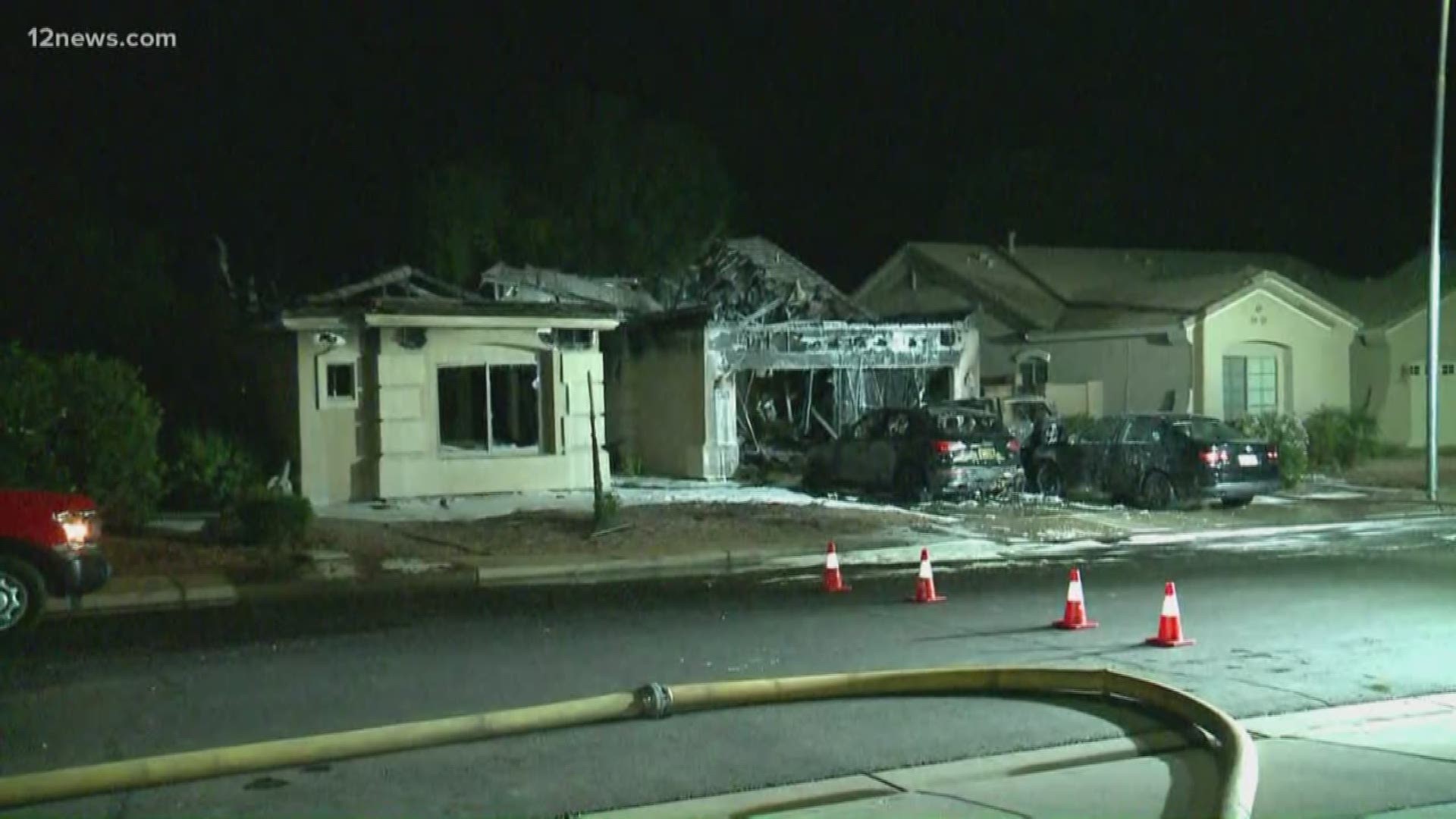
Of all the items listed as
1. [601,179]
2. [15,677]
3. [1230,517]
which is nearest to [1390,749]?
[15,677]

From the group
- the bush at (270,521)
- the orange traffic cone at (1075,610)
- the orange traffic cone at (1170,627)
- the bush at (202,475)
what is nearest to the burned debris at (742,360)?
the bush at (202,475)

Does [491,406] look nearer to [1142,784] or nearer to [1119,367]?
[1119,367]

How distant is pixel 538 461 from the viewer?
24078 millimetres

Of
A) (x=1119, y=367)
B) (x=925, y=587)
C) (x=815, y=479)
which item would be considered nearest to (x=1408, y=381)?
(x=1119, y=367)

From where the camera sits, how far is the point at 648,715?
8984 mm

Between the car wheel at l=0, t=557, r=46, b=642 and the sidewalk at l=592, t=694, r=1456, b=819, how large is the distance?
7.58 metres

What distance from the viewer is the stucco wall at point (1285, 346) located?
31.9 m

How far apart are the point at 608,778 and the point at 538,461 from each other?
16462 millimetres

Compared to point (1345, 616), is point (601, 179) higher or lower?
higher

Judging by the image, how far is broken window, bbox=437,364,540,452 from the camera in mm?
24062

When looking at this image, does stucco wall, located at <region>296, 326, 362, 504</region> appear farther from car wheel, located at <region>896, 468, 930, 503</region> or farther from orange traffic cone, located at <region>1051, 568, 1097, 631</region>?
orange traffic cone, located at <region>1051, 568, 1097, 631</region>

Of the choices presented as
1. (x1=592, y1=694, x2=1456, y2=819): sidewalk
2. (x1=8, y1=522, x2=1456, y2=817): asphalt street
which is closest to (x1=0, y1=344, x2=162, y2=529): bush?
(x1=8, y1=522, x2=1456, y2=817): asphalt street

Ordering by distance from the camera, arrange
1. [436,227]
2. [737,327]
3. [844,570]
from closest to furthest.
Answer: [844,570] → [737,327] → [436,227]

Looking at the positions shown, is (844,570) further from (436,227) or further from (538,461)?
(436,227)
